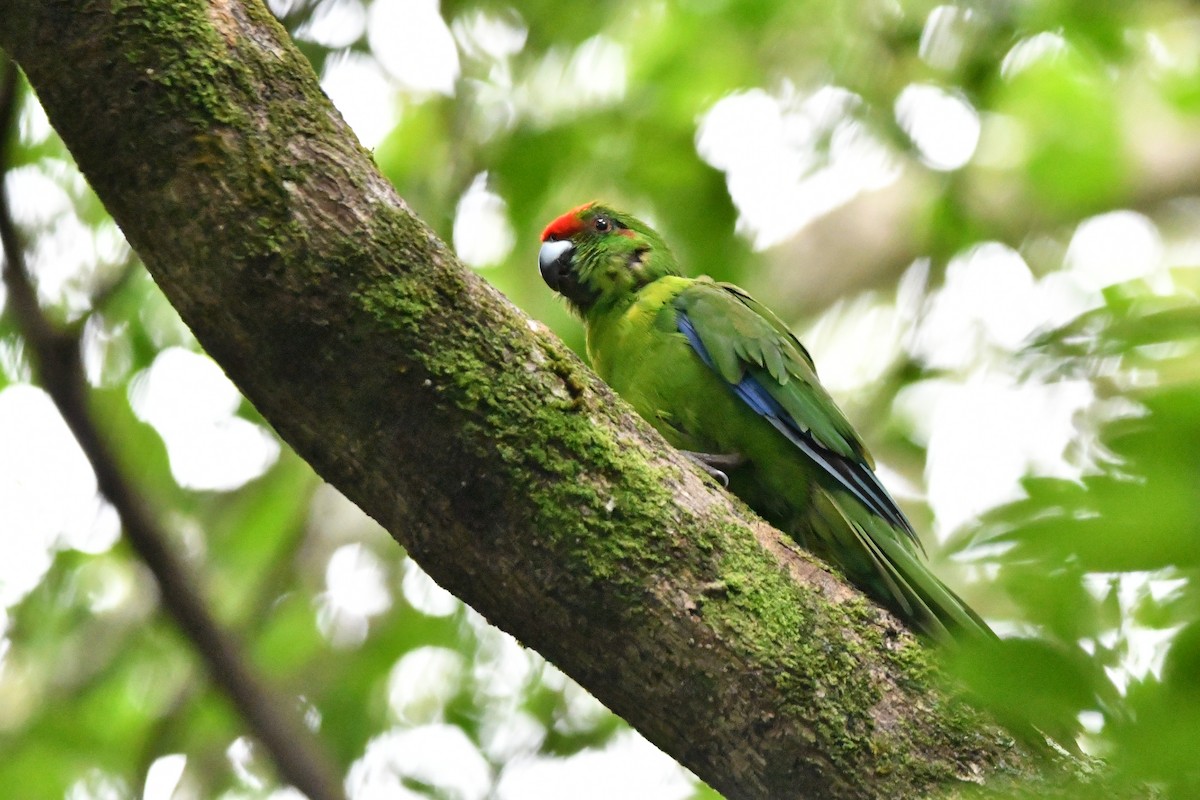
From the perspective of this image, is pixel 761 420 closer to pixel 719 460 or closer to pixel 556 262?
pixel 719 460

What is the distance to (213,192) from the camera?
2.31m

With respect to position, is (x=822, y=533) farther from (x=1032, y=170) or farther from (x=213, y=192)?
(x=1032, y=170)

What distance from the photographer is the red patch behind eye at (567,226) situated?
4809 millimetres

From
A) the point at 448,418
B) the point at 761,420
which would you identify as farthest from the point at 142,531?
the point at 761,420

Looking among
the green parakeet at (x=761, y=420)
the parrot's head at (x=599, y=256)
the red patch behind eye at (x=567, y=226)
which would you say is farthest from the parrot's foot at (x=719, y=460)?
the red patch behind eye at (x=567, y=226)

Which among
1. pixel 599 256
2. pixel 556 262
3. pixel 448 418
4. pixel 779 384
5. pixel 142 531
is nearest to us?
pixel 448 418

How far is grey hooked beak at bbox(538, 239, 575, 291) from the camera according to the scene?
471 cm

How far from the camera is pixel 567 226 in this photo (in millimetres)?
4820

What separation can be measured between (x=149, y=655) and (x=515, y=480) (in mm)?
3960

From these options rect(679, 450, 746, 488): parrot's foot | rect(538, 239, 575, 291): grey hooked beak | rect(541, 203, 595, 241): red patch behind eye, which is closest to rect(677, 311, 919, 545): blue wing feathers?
rect(679, 450, 746, 488): parrot's foot

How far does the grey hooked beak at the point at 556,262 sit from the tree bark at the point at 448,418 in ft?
6.84

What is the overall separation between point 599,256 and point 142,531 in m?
2.01

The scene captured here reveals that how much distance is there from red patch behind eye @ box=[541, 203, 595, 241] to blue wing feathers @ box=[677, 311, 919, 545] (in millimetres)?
1014

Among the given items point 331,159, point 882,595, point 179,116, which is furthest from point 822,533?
point 179,116
